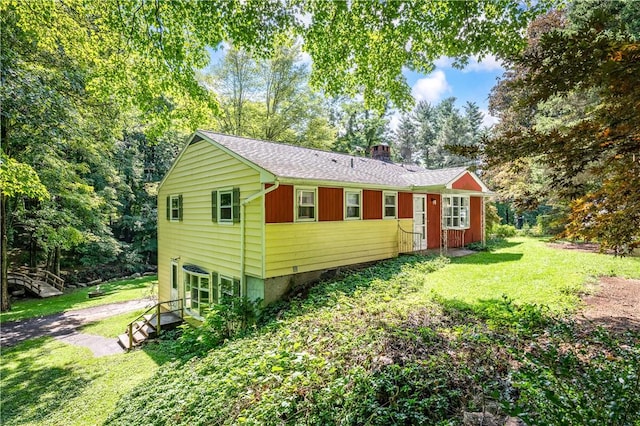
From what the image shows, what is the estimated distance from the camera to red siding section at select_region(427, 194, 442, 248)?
14.0 meters

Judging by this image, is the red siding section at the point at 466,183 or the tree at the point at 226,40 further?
the red siding section at the point at 466,183

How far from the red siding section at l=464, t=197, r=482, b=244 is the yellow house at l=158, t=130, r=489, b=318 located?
1.06m

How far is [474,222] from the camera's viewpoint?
16.3 meters

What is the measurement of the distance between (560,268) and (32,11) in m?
15.2

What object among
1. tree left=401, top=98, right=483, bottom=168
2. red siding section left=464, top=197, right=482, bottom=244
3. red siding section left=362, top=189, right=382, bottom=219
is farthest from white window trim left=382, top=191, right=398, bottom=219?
tree left=401, top=98, right=483, bottom=168

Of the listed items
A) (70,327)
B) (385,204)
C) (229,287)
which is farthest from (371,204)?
(70,327)

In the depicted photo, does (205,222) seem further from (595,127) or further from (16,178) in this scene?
(595,127)

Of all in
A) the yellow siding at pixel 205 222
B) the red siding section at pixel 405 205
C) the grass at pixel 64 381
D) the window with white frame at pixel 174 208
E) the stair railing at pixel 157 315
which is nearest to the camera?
the grass at pixel 64 381

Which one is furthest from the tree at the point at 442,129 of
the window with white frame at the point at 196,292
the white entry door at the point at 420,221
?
the window with white frame at the point at 196,292

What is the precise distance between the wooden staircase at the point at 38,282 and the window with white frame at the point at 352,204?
20078 mm

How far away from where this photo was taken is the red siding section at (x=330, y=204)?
31.9 feet

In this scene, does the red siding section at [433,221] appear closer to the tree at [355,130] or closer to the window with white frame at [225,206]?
the window with white frame at [225,206]

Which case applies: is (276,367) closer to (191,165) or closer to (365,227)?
(365,227)

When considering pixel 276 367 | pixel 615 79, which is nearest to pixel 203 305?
pixel 276 367
